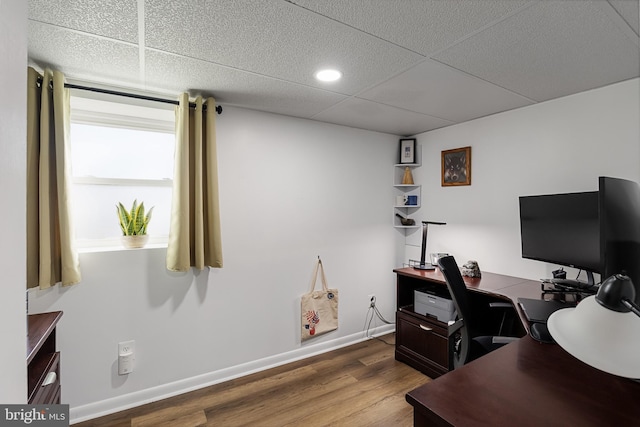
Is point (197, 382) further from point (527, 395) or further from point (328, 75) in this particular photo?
point (328, 75)

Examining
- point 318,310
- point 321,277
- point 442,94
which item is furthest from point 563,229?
point 318,310

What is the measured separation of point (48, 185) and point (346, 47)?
1901 millimetres

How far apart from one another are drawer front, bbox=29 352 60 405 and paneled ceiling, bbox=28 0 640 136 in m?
1.59

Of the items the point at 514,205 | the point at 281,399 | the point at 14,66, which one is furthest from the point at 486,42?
the point at 281,399

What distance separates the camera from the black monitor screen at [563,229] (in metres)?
1.79

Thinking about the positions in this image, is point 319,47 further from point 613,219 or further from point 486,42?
point 613,219

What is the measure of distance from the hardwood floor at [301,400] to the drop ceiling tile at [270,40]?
223 cm

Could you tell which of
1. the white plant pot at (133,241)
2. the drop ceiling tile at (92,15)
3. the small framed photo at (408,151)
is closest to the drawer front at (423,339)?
the small framed photo at (408,151)

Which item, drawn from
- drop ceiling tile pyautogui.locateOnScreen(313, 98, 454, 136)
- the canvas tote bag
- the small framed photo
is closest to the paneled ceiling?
drop ceiling tile pyautogui.locateOnScreen(313, 98, 454, 136)

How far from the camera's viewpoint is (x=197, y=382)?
230cm

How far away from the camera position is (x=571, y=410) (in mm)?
814

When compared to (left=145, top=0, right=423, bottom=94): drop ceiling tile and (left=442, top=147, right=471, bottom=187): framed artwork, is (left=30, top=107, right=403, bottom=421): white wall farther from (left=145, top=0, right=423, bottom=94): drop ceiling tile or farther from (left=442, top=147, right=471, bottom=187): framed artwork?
(left=145, top=0, right=423, bottom=94): drop ceiling tile

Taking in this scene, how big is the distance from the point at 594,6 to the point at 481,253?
6.45 ft

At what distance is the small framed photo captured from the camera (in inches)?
130
